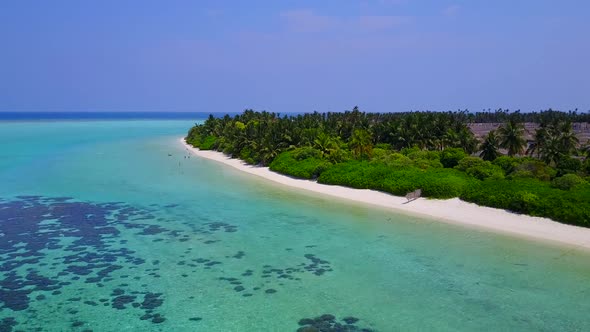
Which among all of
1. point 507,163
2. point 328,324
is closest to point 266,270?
point 328,324

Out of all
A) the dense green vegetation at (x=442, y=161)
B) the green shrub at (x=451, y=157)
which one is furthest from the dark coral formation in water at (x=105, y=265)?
the green shrub at (x=451, y=157)

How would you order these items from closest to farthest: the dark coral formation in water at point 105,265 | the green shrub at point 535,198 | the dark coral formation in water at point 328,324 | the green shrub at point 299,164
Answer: the dark coral formation in water at point 328,324 → the dark coral formation in water at point 105,265 → the green shrub at point 535,198 → the green shrub at point 299,164

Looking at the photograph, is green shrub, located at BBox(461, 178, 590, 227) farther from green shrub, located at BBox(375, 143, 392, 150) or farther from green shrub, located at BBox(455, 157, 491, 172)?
A: green shrub, located at BBox(375, 143, 392, 150)

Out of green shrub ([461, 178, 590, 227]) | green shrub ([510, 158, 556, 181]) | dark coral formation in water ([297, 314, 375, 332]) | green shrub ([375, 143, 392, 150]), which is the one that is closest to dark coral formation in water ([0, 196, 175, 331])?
dark coral formation in water ([297, 314, 375, 332])

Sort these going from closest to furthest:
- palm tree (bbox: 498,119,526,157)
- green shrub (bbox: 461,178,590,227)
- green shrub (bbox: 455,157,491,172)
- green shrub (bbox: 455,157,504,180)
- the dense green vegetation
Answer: green shrub (bbox: 461,178,590,227) < the dense green vegetation < green shrub (bbox: 455,157,504,180) < green shrub (bbox: 455,157,491,172) < palm tree (bbox: 498,119,526,157)

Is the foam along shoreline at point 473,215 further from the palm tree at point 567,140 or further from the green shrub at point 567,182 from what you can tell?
the palm tree at point 567,140

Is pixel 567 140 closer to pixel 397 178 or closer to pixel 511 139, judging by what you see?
pixel 511 139
